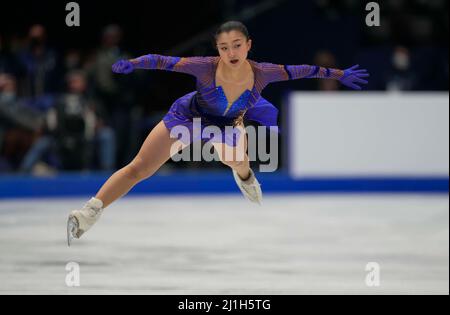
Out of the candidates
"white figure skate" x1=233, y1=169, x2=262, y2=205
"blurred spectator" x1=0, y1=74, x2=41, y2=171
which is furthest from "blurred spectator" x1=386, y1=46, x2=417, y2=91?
"white figure skate" x1=233, y1=169, x2=262, y2=205

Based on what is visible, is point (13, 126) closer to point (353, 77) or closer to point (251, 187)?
point (251, 187)

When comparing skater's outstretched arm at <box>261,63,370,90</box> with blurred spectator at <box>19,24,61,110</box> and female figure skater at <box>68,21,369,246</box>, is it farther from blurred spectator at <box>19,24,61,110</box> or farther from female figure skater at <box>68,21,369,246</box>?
blurred spectator at <box>19,24,61,110</box>

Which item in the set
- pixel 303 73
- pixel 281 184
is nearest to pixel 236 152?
pixel 303 73

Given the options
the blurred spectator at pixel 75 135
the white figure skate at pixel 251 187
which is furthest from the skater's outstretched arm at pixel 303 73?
the blurred spectator at pixel 75 135

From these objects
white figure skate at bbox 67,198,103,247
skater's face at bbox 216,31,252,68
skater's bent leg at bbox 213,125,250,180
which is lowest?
white figure skate at bbox 67,198,103,247

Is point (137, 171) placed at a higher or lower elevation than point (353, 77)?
lower

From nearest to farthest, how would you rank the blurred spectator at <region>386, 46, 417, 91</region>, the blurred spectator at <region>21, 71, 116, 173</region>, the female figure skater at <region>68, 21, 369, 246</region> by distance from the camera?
the female figure skater at <region>68, 21, 369, 246</region> → the blurred spectator at <region>21, 71, 116, 173</region> → the blurred spectator at <region>386, 46, 417, 91</region>

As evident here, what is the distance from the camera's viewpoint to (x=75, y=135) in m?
11.6

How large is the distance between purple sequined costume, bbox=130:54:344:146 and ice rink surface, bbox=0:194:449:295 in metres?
1.59

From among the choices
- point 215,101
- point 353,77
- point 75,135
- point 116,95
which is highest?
point 116,95

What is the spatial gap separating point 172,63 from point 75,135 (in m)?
7.03

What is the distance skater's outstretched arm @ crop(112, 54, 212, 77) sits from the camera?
471 centimetres

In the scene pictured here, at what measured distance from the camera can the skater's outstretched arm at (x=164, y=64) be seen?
4707 mm

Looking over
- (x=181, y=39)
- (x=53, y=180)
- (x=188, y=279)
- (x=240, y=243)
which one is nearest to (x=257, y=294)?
(x=188, y=279)
